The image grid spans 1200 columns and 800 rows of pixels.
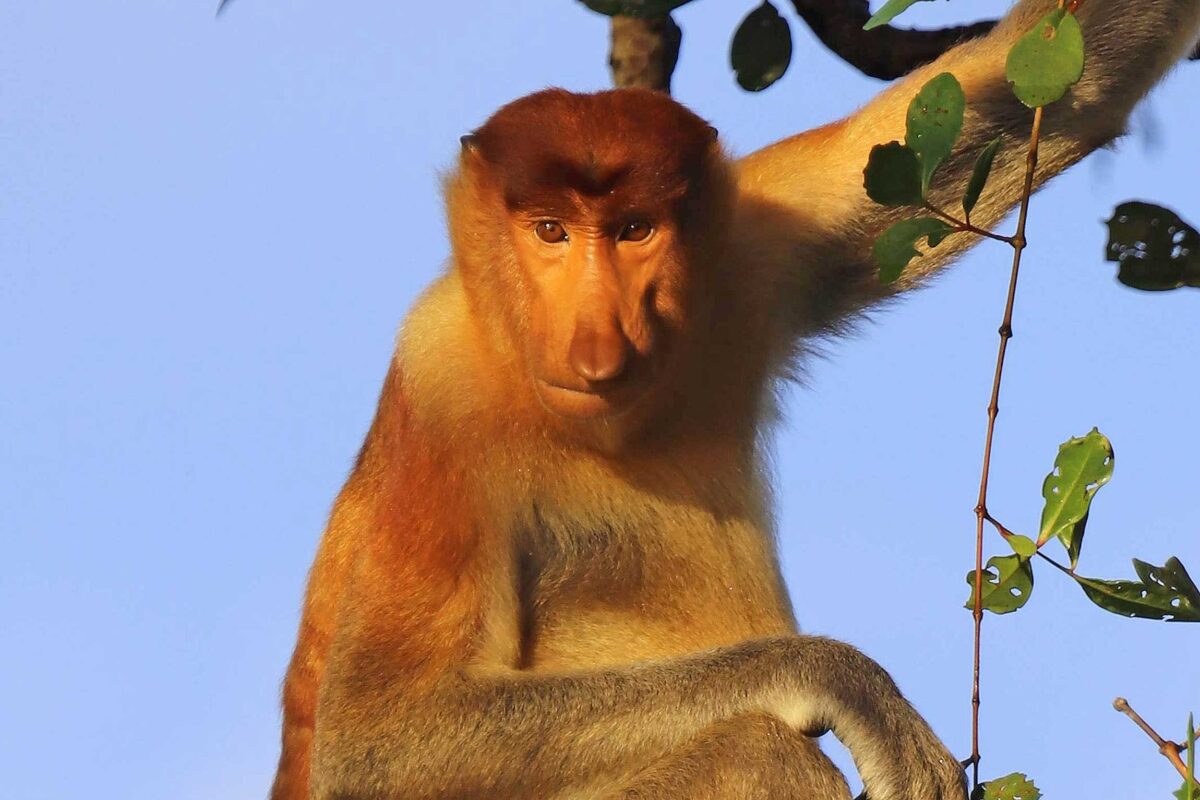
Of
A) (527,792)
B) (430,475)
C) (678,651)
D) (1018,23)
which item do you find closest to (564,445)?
(430,475)

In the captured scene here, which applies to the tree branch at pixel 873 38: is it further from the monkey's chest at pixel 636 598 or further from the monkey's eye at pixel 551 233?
the monkey's chest at pixel 636 598

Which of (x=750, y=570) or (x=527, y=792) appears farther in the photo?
(x=750, y=570)

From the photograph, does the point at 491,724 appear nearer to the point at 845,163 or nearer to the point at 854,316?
the point at 854,316

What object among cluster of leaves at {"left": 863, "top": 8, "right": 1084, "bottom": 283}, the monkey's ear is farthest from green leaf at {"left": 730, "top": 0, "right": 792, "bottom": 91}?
cluster of leaves at {"left": 863, "top": 8, "right": 1084, "bottom": 283}

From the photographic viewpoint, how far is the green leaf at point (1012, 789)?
3059 mm

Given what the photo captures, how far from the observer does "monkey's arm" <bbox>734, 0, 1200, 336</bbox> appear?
454 cm

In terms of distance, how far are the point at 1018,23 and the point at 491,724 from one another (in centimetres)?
263

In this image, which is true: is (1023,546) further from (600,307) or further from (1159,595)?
(600,307)

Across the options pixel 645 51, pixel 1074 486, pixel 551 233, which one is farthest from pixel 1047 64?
pixel 645 51

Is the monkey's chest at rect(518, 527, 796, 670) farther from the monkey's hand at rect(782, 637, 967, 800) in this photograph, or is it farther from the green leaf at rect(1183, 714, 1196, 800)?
the green leaf at rect(1183, 714, 1196, 800)

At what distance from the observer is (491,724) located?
14.5 ft

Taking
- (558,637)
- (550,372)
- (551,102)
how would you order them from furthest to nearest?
1. (558,637)
2. (551,102)
3. (550,372)

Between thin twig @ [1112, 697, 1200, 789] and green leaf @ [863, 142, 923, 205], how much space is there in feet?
3.72

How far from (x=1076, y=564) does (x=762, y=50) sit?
1778 millimetres
